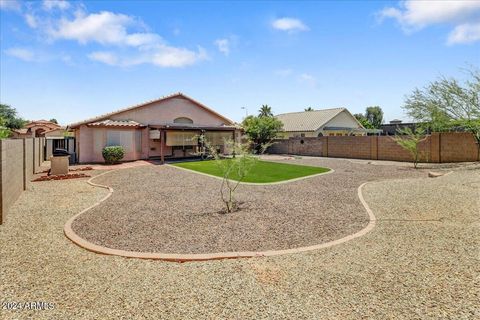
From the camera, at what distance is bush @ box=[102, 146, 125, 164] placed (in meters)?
22.6

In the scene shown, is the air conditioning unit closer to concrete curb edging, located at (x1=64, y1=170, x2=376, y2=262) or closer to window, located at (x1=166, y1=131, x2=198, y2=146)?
window, located at (x1=166, y1=131, x2=198, y2=146)

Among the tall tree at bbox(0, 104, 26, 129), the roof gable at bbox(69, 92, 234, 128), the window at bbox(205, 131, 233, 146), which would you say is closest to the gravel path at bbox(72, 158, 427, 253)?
the roof gable at bbox(69, 92, 234, 128)

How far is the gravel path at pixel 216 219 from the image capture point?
6586 millimetres

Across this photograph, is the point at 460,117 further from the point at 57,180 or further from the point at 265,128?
the point at 57,180

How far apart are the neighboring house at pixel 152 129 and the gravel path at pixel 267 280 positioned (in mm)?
17784

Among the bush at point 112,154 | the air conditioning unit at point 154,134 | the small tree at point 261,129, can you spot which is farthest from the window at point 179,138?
the small tree at point 261,129

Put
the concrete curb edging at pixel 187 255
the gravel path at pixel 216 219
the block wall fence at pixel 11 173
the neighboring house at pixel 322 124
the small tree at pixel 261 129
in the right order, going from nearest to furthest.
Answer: the concrete curb edging at pixel 187 255 → the gravel path at pixel 216 219 → the block wall fence at pixel 11 173 → the small tree at pixel 261 129 → the neighboring house at pixel 322 124

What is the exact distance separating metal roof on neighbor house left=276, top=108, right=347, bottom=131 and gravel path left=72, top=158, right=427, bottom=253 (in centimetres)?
2997

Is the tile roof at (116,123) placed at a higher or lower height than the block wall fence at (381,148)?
higher

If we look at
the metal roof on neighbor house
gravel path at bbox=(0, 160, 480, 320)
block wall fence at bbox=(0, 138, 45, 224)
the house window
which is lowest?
gravel path at bbox=(0, 160, 480, 320)

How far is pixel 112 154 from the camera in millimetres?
22672

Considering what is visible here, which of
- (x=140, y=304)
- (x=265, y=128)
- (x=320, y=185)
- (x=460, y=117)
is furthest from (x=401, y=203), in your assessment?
(x=265, y=128)

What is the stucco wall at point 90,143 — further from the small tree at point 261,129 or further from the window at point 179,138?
the small tree at point 261,129

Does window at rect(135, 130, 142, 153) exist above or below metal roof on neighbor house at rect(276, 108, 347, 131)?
Answer: below
